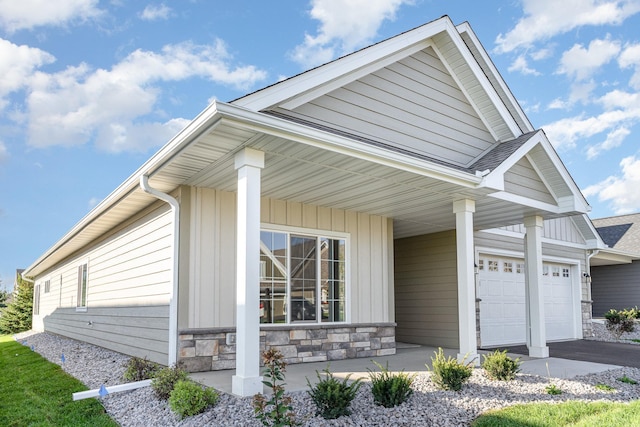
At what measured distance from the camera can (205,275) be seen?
279 inches

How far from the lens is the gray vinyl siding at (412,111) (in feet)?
23.3

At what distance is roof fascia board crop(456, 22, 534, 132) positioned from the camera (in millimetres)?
9719

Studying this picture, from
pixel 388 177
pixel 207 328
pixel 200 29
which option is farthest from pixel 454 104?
pixel 200 29

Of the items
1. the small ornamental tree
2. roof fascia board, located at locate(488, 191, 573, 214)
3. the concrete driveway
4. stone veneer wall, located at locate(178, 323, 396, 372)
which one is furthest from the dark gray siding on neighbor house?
the small ornamental tree

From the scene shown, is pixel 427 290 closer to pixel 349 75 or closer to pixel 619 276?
pixel 349 75

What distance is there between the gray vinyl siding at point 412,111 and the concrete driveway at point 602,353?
4309 mm

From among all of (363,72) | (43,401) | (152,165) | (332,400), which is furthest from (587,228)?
(43,401)

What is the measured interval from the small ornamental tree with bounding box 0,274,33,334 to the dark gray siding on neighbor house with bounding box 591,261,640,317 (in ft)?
82.6

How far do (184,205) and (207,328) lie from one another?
1.74 meters

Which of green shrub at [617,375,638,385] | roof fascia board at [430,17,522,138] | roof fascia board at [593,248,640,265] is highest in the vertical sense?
roof fascia board at [430,17,522,138]

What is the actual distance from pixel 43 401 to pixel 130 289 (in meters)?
3.00

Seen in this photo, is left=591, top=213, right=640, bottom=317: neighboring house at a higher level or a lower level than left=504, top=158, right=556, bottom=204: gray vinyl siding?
lower

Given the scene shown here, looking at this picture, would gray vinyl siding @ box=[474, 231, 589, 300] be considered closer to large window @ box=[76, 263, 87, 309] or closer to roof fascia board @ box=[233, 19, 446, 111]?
roof fascia board @ box=[233, 19, 446, 111]

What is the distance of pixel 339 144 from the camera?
222 inches
